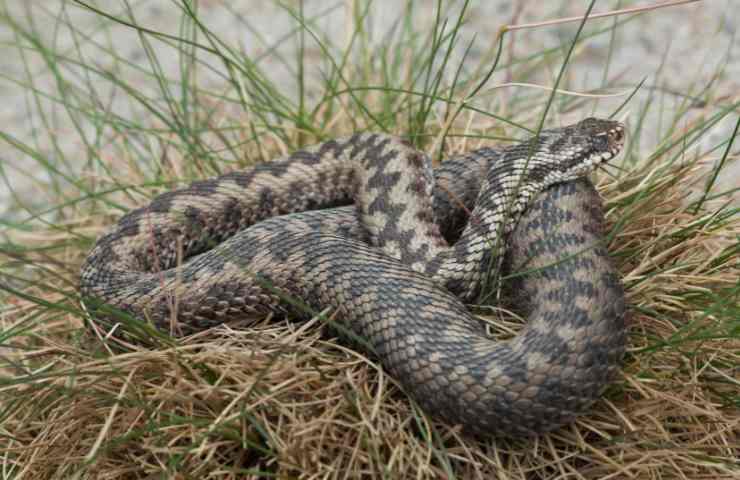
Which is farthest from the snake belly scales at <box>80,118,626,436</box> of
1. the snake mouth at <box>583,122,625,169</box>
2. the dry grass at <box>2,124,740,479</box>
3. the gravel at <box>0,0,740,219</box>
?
the gravel at <box>0,0,740,219</box>

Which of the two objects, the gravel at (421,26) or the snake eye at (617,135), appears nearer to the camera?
the snake eye at (617,135)

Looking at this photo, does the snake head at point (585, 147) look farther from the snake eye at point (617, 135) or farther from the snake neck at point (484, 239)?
the snake neck at point (484, 239)

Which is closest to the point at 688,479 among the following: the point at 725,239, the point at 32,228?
the point at 725,239

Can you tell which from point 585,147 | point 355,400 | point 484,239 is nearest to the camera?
point 355,400

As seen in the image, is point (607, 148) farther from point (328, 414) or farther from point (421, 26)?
point (421, 26)

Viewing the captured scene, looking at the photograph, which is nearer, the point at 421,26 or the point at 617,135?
the point at 617,135

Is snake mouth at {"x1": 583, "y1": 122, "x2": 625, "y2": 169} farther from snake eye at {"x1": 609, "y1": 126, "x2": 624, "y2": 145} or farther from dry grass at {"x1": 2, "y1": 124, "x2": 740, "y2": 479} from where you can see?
dry grass at {"x1": 2, "y1": 124, "x2": 740, "y2": 479}

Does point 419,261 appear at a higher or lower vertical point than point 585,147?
lower

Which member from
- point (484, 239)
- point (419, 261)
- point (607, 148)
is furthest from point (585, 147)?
point (419, 261)

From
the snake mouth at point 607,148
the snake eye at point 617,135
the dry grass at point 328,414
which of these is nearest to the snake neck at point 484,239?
the snake mouth at point 607,148
